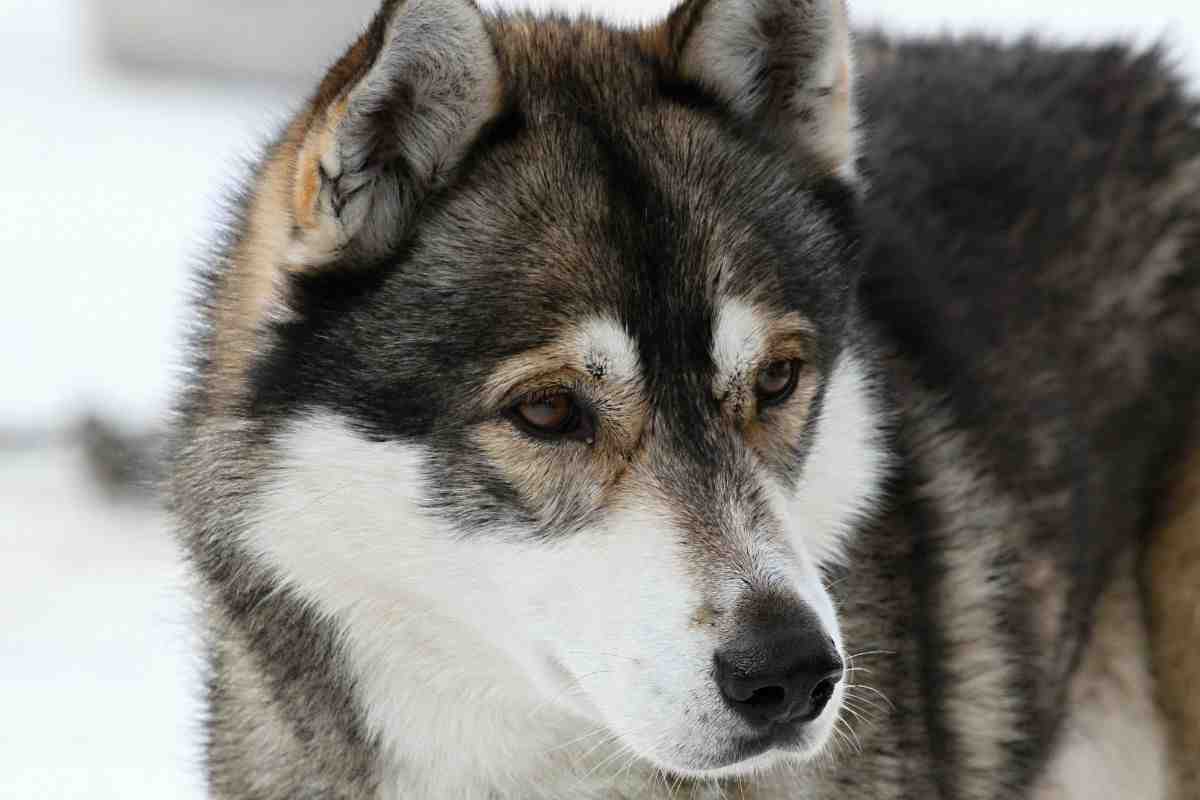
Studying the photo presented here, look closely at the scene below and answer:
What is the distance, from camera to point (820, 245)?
8.02ft

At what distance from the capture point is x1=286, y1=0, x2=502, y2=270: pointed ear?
211 cm

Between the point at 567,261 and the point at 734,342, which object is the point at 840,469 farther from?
the point at 567,261

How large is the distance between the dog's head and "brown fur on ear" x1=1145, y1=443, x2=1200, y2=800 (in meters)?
1.13

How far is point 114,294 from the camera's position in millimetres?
6414

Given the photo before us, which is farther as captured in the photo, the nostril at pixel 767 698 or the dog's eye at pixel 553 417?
the dog's eye at pixel 553 417

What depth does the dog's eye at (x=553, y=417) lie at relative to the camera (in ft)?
7.13

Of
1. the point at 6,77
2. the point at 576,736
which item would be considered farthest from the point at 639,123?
the point at 6,77

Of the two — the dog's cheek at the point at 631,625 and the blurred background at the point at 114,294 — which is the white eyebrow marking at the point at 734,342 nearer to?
Result: the dog's cheek at the point at 631,625

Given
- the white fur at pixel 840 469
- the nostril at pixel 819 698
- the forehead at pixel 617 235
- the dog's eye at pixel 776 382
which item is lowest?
the nostril at pixel 819 698

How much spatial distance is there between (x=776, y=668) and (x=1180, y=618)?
1433 mm

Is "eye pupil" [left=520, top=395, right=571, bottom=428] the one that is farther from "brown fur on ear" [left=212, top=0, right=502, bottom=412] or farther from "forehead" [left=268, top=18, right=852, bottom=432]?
"brown fur on ear" [left=212, top=0, right=502, bottom=412]

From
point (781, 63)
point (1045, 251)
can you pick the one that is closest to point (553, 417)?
point (781, 63)

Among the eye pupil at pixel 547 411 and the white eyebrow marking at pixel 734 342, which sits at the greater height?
the white eyebrow marking at pixel 734 342

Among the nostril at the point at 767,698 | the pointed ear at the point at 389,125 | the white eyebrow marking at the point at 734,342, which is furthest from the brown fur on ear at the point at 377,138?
the nostril at the point at 767,698
